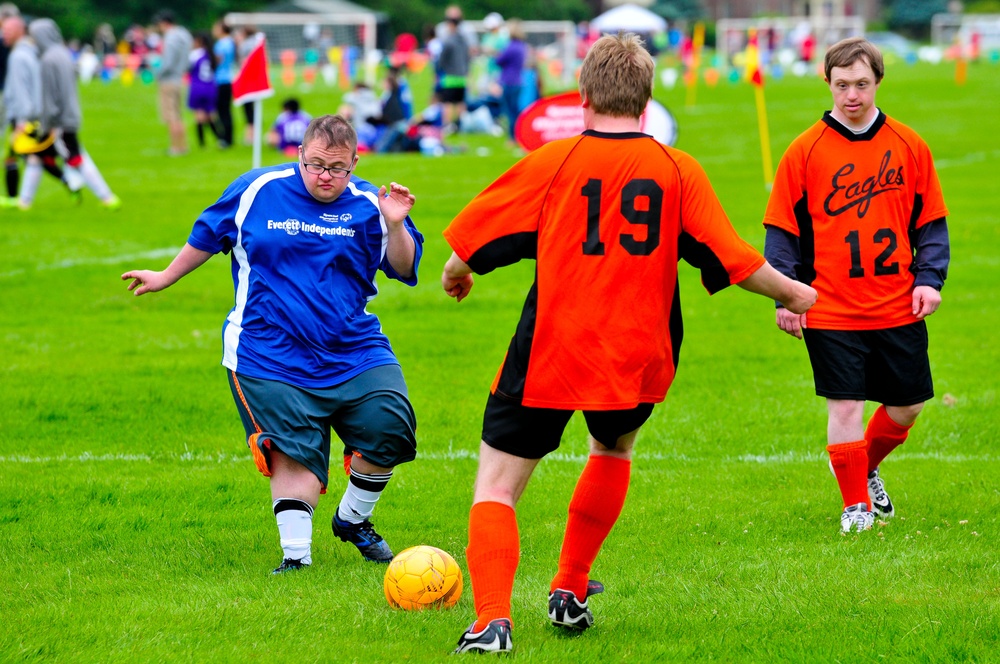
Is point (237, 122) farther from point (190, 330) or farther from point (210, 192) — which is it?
point (190, 330)

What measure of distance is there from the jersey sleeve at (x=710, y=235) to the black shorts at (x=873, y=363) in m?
1.74

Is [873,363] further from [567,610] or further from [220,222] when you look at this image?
[220,222]

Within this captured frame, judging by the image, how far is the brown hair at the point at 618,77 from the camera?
13.2 feet

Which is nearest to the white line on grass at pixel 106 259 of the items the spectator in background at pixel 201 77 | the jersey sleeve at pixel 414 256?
the jersey sleeve at pixel 414 256

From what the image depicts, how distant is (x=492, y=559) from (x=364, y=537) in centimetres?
159

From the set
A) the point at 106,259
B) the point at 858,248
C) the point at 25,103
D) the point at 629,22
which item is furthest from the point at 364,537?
the point at 629,22

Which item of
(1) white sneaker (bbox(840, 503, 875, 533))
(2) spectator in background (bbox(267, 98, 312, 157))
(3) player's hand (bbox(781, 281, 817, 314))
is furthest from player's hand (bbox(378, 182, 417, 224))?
(2) spectator in background (bbox(267, 98, 312, 157))

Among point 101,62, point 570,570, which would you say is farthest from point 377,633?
point 101,62

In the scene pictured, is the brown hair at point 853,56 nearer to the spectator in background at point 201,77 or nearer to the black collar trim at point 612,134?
the black collar trim at point 612,134

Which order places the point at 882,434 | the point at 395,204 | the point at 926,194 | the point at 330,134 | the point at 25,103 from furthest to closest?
the point at 25,103 → the point at 882,434 → the point at 926,194 → the point at 330,134 → the point at 395,204

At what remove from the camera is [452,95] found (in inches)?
1009

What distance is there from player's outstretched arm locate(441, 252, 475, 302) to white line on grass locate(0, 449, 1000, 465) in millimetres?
3097

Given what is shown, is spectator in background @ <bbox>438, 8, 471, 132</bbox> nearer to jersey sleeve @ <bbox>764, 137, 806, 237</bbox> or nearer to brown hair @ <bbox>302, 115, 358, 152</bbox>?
jersey sleeve @ <bbox>764, 137, 806, 237</bbox>

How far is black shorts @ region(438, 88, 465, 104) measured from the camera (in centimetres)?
2534
